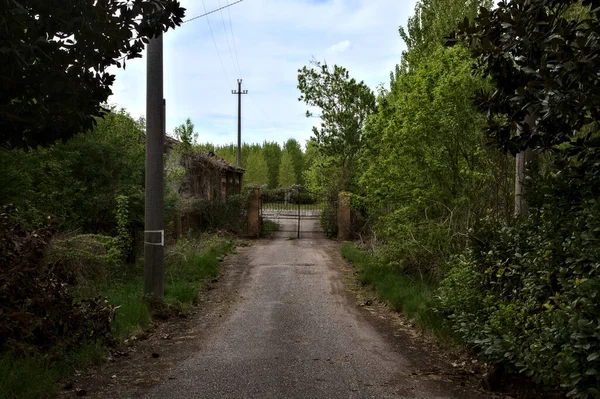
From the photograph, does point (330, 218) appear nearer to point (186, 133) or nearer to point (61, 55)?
point (186, 133)

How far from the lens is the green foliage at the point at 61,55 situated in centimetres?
380

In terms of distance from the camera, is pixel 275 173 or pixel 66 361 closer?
pixel 66 361

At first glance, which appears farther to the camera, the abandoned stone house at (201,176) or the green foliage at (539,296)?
the abandoned stone house at (201,176)

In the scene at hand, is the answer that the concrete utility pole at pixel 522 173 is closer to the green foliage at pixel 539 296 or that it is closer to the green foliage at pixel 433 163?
the green foliage at pixel 539 296

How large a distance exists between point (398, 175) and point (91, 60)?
8074mm

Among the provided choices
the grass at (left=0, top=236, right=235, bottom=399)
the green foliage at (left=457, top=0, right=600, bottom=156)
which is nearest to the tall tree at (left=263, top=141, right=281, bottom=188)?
the grass at (left=0, top=236, right=235, bottom=399)

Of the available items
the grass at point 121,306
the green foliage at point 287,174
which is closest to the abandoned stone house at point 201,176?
the grass at point 121,306

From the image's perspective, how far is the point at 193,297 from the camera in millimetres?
9961

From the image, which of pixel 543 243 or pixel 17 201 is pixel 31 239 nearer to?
pixel 17 201

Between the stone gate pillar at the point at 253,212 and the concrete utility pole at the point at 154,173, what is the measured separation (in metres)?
14.9

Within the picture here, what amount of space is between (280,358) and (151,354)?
5.22 ft

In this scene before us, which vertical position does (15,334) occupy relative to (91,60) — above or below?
below

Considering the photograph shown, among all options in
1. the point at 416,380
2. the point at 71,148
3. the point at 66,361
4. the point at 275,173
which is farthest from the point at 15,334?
the point at 275,173

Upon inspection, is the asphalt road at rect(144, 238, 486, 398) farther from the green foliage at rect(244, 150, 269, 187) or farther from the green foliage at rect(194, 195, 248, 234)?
the green foliage at rect(244, 150, 269, 187)
